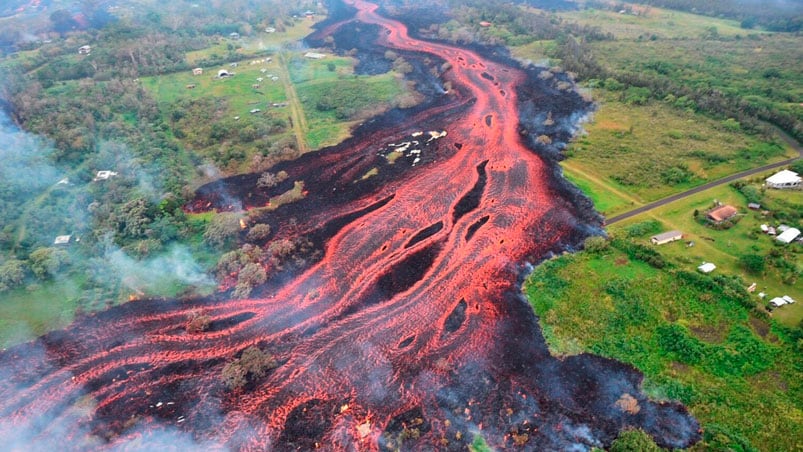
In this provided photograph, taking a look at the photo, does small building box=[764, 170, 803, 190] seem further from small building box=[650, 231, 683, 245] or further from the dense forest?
the dense forest

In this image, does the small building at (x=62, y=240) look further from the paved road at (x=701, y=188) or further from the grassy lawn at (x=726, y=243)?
the paved road at (x=701, y=188)

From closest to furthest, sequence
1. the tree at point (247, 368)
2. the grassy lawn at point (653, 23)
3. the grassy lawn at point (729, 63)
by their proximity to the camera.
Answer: the tree at point (247, 368) < the grassy lawn at point (729, 63) < the grassy lawn at point (653, 23)

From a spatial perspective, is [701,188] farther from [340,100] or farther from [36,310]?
[36,310]

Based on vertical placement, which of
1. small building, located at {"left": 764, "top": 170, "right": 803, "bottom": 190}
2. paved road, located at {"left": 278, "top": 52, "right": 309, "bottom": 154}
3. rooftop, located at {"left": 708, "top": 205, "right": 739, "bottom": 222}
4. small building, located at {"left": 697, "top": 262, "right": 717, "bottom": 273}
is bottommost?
small building, located at {"left": 697, "top": 262, "right": 717, "bottom": 273}

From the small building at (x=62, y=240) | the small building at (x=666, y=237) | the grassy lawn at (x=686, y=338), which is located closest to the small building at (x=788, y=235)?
the small building at (x=666, y=237)

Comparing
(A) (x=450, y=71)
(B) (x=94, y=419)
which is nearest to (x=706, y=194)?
(A) (x=450, y=71)

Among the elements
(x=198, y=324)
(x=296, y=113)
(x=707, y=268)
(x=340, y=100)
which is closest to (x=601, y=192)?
(x=707, y=268)

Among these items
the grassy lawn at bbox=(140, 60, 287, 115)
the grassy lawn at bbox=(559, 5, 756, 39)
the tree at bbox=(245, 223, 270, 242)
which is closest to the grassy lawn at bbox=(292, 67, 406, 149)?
the grassy lawn at bbox=(140, 60, 287, 115)
